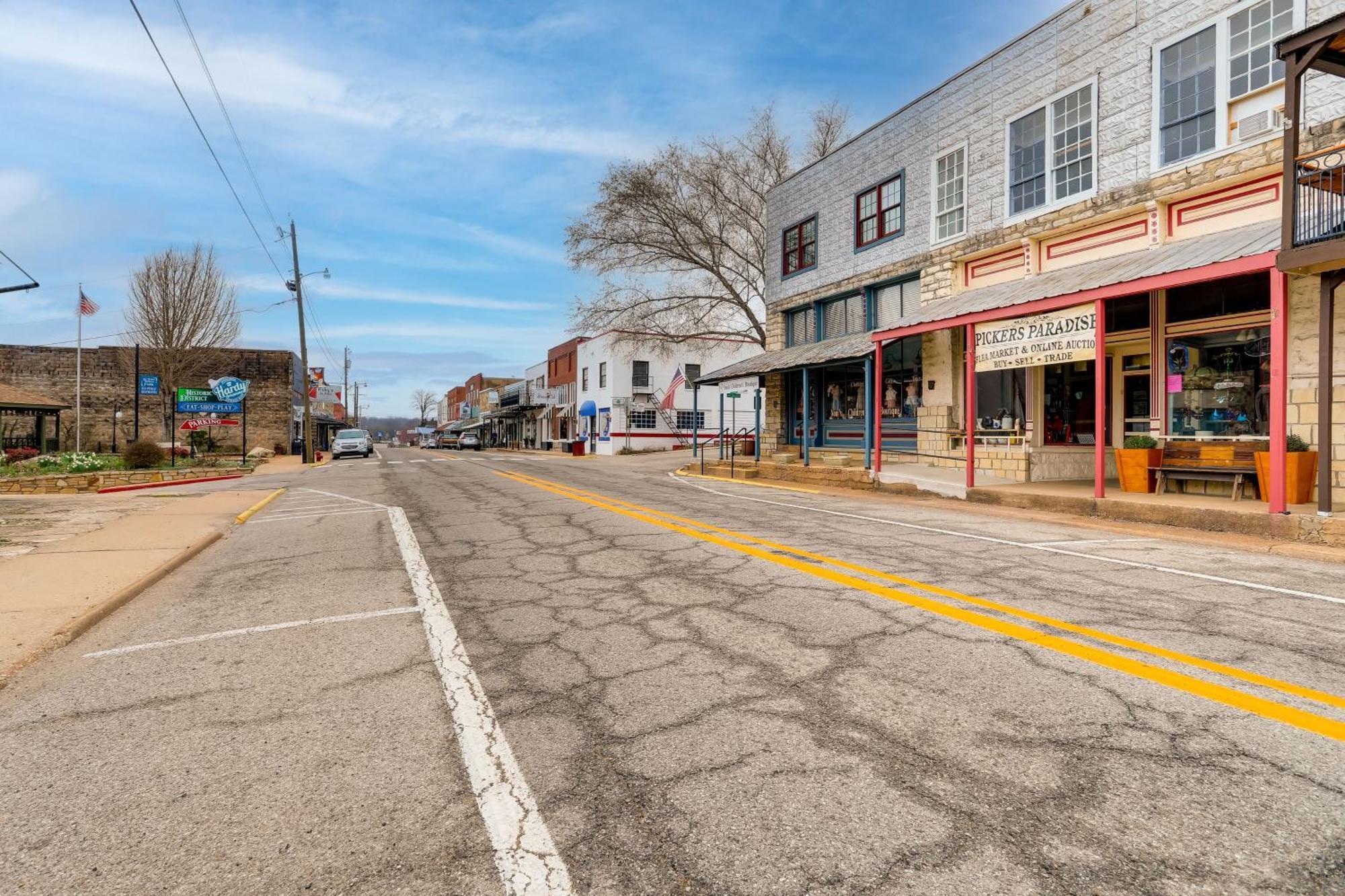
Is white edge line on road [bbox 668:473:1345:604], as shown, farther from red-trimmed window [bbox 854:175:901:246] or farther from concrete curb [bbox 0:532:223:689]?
red-trimmed window [bbox 854:175:901:246]

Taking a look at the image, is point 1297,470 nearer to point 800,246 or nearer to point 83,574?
point 83,574

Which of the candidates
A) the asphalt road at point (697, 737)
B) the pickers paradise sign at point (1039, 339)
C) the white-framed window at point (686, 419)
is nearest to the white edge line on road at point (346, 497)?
the asphalt road at point (697, 737)

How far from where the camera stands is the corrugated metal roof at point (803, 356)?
56.6 ft

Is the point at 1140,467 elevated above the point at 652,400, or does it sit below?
below

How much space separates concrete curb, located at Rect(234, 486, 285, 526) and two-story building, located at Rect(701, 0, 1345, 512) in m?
Answer: 12.0

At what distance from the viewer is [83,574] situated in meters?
6.66

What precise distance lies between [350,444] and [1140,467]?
35.3 meters

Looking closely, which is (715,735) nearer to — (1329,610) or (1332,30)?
(1329,610)

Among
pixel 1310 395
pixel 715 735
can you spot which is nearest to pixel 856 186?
pixel 1310 395

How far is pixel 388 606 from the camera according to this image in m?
5.47

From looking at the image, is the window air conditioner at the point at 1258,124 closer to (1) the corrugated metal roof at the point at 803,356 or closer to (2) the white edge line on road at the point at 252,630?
(1) the corrugated metal roof at the point at 803,356

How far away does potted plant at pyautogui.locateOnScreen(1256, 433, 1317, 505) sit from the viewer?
9.48 metres

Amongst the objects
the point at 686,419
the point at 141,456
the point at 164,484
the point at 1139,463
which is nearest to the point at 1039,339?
the point at 1139,463

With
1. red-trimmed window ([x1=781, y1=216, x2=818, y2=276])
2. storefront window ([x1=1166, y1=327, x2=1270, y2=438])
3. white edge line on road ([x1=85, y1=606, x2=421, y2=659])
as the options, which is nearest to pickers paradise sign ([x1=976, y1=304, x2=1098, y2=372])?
storefront window ([x1=1166, y1=327, x2=1270, y2=438])
